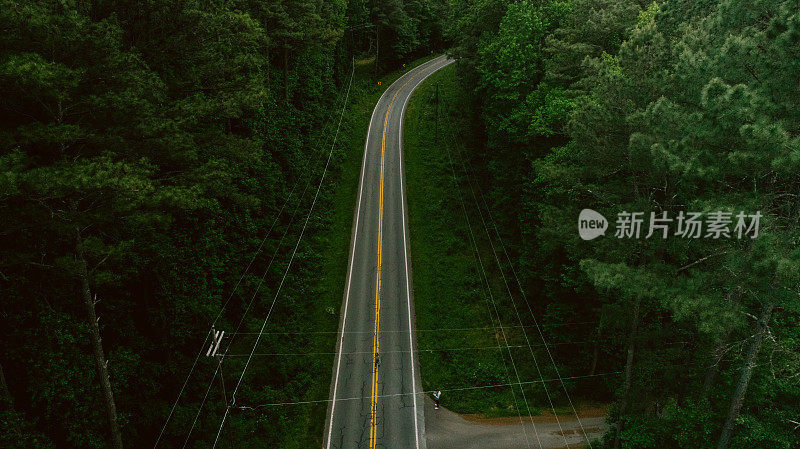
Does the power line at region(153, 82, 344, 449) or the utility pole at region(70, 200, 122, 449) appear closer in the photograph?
the utility pole at region(70, 200, 122, 449)

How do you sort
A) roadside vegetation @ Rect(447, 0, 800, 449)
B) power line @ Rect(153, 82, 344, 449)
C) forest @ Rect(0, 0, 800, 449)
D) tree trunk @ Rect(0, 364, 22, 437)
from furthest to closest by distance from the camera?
power line @ Rect(153, 82, 344, 449), tree trunk @ Rect(0, 364, 22, 437), forest @ Rect(0, 0, 800, 449), roadside vegetation @ Rect(447, 0, 800, 449)

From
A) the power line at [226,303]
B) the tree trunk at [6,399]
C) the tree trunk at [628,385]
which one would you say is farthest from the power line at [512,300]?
the tree trunk at [6,399]

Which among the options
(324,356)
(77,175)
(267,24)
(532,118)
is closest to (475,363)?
(324,356)

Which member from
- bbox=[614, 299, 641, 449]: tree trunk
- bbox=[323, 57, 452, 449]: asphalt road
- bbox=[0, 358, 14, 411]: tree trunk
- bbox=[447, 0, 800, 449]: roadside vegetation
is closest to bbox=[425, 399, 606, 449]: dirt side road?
bbox=[323, 57, 452, 449]: asphalt road

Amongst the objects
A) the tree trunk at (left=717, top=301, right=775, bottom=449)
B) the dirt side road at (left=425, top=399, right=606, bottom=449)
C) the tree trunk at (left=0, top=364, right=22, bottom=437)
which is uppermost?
the tree trunk at (left=717, top=301, right=775, bottom=449)

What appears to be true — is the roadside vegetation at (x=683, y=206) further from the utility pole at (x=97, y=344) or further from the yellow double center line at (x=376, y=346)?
the utility pole at (x=97, y=344)

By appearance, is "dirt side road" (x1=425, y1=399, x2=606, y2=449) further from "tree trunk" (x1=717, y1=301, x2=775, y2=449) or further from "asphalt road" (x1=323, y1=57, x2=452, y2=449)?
"tree trunk" (x1=717, y1=301, x2=775, y2=449)

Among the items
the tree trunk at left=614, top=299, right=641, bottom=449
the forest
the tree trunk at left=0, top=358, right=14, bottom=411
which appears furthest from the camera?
the tree trunk at left=614, top=299, right=641, bottom=449

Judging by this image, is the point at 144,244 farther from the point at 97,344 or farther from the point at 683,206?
the point at 683,206
